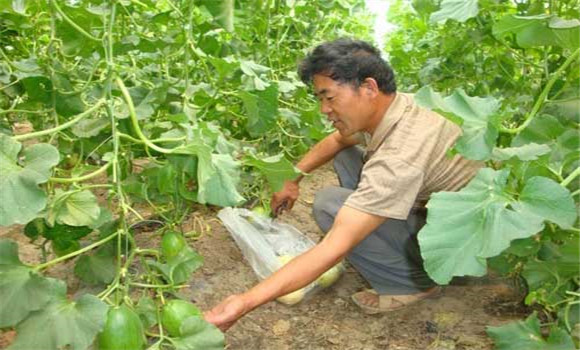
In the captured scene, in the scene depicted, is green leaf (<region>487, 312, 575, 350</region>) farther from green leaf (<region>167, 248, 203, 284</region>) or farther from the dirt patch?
green leaf (<region>167, 248, 203, 284</region>)

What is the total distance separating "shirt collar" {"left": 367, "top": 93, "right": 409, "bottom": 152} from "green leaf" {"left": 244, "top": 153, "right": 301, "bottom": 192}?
1.86 feet

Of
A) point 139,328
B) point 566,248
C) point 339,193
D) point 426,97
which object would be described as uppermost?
point 426,97

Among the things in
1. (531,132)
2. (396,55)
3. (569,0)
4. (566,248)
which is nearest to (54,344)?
(566,248)

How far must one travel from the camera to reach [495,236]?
129 cm

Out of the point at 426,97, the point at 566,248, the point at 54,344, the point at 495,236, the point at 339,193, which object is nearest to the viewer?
the point at 495,236

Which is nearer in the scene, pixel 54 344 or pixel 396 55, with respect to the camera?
pixel 54 344

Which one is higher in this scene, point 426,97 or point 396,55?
point 426,97

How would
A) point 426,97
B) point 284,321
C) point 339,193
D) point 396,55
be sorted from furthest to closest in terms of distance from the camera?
point 396,55 → point 339,193 → point 284,321 → point 426,97

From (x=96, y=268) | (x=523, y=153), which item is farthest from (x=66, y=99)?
(x=523, y=153)

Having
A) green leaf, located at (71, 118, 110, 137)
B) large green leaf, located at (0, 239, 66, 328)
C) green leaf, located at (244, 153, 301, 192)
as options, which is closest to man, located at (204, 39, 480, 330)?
green leaf, located at (244, 153, 301, 192)

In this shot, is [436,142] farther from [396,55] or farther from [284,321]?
[396,55]

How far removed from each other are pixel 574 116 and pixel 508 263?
50 centimetres

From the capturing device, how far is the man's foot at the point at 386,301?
2453 mm

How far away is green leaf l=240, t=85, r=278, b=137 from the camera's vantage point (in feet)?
6.63
